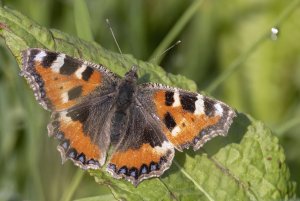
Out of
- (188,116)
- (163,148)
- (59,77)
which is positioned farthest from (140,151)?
(59,77)

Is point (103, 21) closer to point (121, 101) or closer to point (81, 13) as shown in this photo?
point (81, 13)

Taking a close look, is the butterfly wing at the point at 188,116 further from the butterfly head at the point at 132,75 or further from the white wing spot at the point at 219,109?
the butterfly head at the point at 132,75

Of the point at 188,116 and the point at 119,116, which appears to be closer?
the point at 188,116

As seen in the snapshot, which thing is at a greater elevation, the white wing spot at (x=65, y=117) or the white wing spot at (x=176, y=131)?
the white wing spot at (x=176, y=131)

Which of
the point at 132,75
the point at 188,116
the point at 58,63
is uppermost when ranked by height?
the point at 188,116

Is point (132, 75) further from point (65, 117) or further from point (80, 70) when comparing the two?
point (65, 117)

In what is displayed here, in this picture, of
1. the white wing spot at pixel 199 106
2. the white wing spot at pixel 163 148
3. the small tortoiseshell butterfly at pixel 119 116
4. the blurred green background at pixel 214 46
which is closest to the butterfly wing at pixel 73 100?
the small tortoiseshell butterfly at pixel 119 116

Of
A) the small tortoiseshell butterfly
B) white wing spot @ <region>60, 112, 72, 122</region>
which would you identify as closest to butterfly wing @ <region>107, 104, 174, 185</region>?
the small tortoiseshell butterfly
